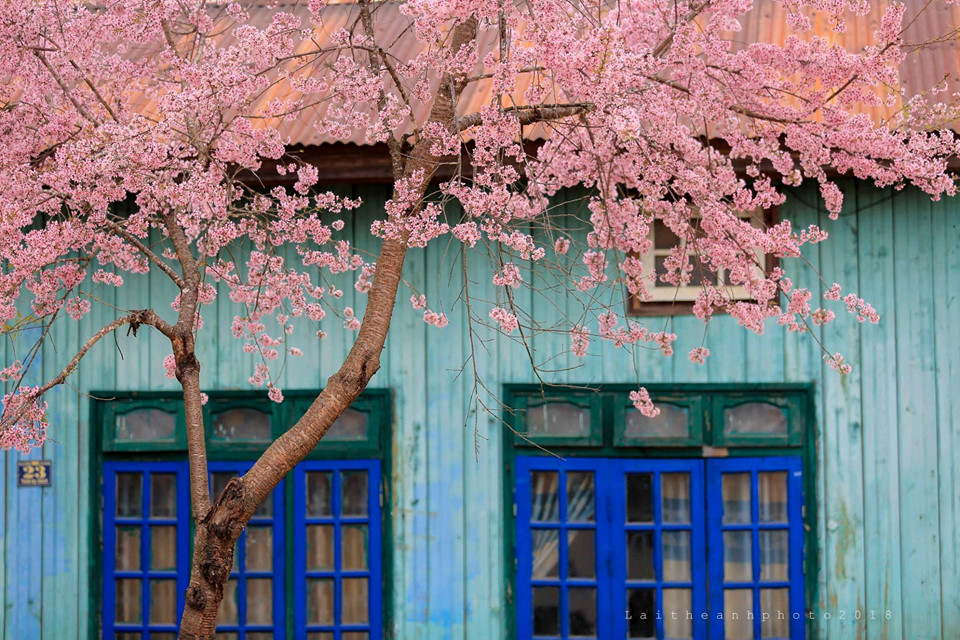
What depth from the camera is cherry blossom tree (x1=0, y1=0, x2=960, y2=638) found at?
14.2 ft

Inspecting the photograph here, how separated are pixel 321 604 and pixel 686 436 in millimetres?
2651

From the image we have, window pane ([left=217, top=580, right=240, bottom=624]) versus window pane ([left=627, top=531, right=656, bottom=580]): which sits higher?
window pane ([left=627, top=531, right=656, bottom=580])

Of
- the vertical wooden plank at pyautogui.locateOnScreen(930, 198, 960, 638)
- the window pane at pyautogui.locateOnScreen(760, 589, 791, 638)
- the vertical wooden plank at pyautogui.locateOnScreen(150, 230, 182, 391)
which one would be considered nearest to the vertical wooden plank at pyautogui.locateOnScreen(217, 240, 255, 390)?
the vertical wooden plank at pyautogui.locateOnScreen(150, 230, 182, 391)

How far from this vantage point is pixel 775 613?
670 cm

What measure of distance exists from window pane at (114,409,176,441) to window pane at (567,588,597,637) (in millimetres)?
2910

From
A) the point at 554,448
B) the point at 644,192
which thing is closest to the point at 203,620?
the point at 644,192

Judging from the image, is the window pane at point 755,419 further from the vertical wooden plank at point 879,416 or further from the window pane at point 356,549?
the window pane at point 356,549

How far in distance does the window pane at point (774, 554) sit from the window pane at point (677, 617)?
0.52m

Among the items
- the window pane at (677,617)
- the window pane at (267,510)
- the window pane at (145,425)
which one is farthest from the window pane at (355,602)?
the window pane at (677,617)

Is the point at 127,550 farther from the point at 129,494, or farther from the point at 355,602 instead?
the point at 355,602

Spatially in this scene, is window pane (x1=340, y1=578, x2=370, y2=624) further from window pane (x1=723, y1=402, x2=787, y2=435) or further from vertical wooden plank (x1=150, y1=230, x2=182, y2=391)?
window pane (x1=723, y1=402, x2=787, y2=435)

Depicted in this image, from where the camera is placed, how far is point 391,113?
4.73 metres

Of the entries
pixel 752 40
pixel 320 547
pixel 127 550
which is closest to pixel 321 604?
pixel 320 547

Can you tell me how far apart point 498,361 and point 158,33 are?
2896mm
